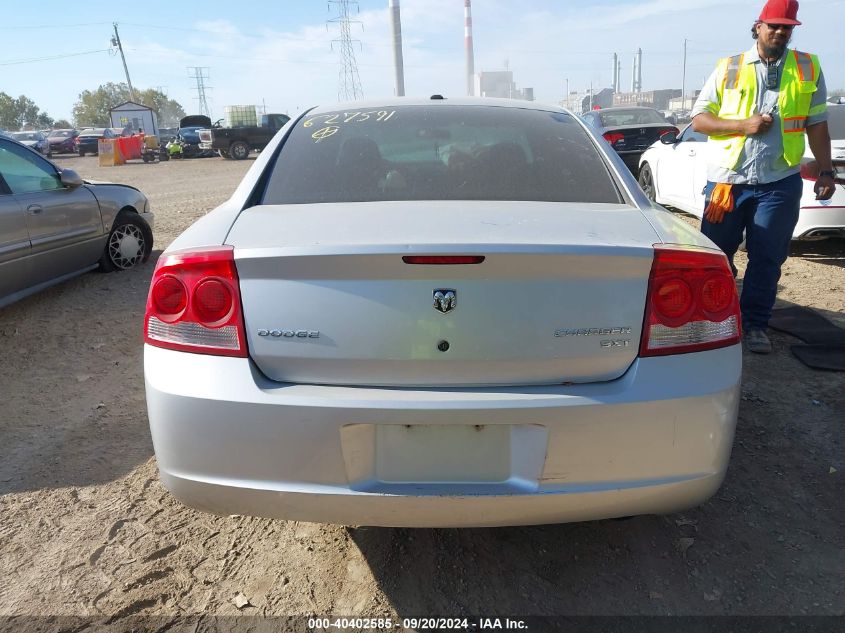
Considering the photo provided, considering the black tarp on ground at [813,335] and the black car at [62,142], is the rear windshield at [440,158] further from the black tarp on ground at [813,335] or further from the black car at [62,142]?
the black car at [62,142]

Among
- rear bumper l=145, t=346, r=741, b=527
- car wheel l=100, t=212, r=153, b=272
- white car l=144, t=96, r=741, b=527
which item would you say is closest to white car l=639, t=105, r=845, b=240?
white car l=144, t=96, r=741, b=527

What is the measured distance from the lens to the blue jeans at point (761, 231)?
12.8ft

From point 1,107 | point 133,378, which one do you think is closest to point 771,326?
point 133,378

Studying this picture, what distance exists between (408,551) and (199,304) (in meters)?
1.20

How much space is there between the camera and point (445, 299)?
1760mm

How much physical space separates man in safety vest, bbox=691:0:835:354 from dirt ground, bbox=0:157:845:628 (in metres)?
1.06

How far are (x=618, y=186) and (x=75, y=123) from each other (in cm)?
14133

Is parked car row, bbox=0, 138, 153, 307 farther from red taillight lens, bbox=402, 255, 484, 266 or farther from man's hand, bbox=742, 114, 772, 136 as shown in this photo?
man's hand, bbox=742, 114, 772, 136

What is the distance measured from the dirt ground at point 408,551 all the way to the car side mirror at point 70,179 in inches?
115

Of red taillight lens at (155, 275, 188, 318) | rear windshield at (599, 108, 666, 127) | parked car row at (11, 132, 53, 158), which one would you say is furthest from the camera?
parked car row at (11, 132, 53, 158)

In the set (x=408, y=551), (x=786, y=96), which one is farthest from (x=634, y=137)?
(x=408, y=551)

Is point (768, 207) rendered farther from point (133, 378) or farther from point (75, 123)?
point (75, 123)

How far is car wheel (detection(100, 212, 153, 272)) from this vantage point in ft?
21.0

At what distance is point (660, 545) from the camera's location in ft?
7.97
